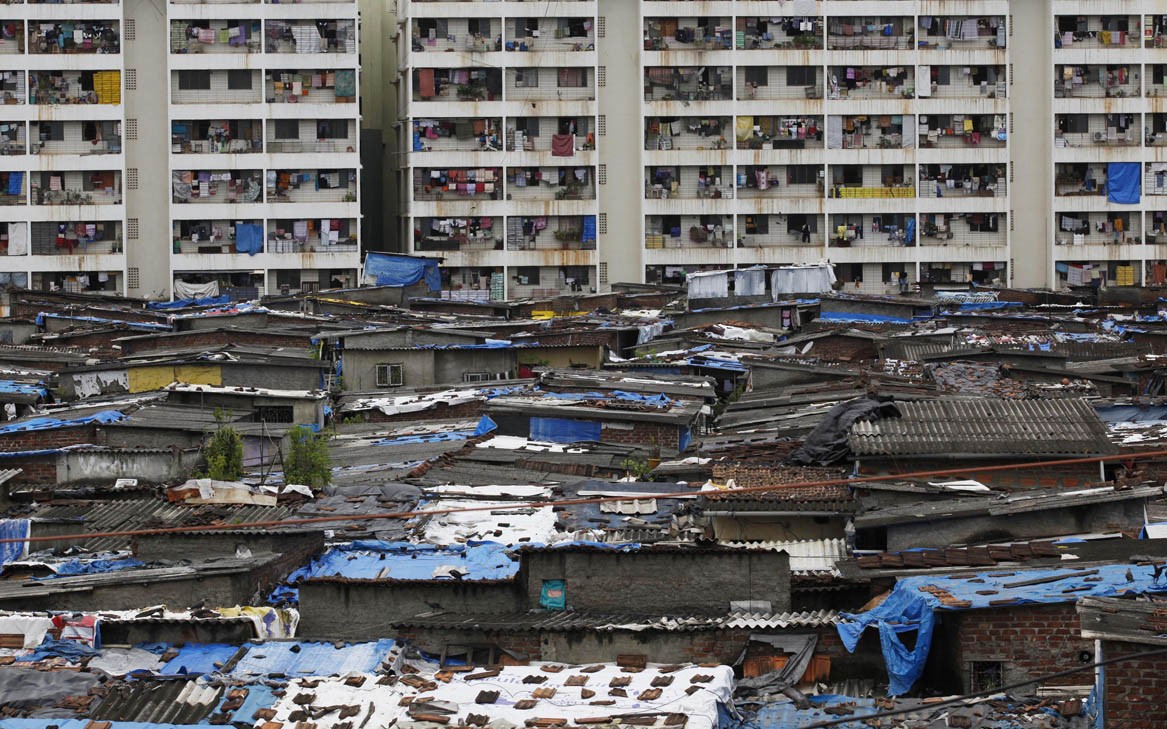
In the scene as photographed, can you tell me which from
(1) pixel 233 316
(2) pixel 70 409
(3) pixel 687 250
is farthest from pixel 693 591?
(3) pixel 687 250

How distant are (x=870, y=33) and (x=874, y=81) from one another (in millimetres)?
1937

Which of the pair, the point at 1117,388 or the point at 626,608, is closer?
the point at 626,608

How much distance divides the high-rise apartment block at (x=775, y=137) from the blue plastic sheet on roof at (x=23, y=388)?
34.1 m

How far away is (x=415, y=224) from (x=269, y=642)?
173 ft

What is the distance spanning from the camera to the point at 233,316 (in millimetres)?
48344

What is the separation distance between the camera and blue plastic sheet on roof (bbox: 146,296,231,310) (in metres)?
57.7

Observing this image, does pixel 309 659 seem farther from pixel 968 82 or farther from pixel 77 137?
pixel 968 82

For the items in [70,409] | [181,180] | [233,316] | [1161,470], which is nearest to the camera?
[1161,470]

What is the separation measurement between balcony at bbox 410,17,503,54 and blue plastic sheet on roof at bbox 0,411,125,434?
136ft

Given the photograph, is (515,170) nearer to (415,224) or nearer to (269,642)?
(415,224)

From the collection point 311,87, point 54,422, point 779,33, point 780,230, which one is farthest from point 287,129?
point 54,422

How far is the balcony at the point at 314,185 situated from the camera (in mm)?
67812

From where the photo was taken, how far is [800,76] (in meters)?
68.9

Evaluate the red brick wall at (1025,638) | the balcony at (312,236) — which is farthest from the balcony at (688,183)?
the red brick wall at (1025,638)
